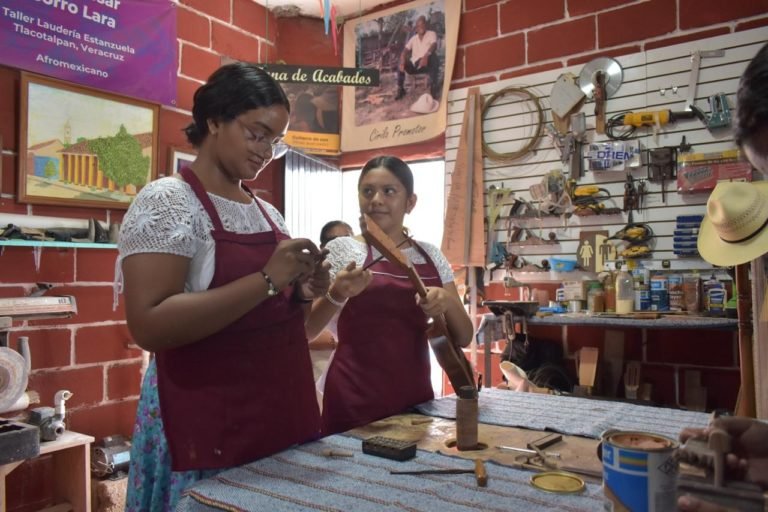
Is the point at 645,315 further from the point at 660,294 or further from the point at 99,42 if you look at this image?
the point at 99,42

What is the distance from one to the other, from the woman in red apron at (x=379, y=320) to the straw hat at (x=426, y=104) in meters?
2.67

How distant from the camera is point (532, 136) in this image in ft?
15.2

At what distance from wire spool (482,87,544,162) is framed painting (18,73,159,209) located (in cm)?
259

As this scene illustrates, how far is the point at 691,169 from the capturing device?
3.92 meters

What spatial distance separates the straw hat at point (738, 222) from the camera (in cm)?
235

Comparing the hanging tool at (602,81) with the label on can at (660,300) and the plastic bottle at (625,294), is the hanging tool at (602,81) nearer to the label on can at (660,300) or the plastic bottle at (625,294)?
the plastic bottle at (625,294)

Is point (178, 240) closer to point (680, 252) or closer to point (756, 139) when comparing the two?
point (756, 139)

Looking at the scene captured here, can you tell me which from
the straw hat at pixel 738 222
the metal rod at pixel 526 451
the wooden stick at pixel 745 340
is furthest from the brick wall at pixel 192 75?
the metal rod at pixel 526 451

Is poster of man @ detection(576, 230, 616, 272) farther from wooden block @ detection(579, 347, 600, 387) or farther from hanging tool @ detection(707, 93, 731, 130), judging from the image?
hanging tool @ detection(707, 93, 731, 130)

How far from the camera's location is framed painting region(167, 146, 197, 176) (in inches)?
174

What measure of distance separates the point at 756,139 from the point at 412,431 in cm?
120

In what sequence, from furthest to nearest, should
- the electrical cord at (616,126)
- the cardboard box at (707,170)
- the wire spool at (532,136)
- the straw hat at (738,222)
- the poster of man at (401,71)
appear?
the poster of man at (401,71), the wire spool at (532,136), the electrical cord at (616,126), the cardboard box at (707,170), the straw hat at (738,222)

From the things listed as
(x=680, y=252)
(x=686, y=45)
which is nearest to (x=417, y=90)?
(x=686, y=45)

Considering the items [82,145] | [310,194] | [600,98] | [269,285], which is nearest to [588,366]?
[600,98]
